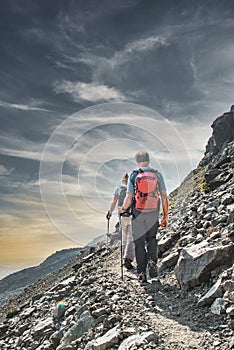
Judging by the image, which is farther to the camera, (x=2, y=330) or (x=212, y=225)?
(x=2, y=330)

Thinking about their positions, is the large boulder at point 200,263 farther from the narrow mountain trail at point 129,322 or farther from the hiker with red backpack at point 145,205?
the hiker with red backpack at point 145,205

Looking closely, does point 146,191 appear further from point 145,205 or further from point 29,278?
point 29,278

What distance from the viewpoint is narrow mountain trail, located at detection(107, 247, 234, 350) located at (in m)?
6.16

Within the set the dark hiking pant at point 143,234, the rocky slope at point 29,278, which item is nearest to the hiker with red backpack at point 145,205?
the dark hiking pant at point 143,234

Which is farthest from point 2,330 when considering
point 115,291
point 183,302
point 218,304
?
point 218,304

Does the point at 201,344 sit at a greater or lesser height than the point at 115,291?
lesser

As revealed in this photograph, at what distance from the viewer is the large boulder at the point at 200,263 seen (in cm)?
847

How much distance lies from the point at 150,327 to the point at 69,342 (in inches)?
82.0

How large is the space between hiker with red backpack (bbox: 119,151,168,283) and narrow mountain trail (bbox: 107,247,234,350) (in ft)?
2.31

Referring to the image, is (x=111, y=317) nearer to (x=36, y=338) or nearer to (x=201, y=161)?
(x=36, y=338)

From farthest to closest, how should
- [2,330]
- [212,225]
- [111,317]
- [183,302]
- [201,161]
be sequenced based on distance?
[201,161], [2,330], [212,225], [183,302], [111,317]

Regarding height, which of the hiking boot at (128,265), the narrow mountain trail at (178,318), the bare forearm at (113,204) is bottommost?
the narrow mountain trail at (178,318)

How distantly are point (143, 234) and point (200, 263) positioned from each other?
203cm

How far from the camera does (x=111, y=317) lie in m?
7.50
